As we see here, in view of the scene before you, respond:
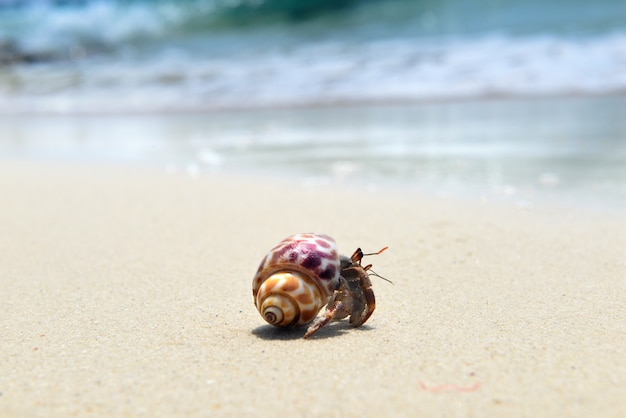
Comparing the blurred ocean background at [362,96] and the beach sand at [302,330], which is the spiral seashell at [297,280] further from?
the blurred ocean background at [362,96]

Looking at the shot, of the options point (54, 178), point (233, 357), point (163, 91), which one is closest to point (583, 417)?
point (233, 357)

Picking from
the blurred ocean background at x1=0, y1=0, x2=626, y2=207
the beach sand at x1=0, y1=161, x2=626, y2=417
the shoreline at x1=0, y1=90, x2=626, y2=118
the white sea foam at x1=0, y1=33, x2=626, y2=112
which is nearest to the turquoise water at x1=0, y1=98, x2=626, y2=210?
the blurred ocean background at x1=0, y1=0, x2=626, y2=207

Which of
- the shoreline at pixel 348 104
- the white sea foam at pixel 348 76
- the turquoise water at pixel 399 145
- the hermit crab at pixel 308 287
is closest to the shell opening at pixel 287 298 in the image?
the hermit crab at pixel 308 287

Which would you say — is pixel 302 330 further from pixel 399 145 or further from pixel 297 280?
pixel 399 145

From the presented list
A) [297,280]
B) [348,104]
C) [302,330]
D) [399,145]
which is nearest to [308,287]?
[297,280]

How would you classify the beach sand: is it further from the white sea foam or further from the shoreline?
the white sea foam

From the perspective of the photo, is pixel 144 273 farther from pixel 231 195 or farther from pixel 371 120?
pixel 371 120
